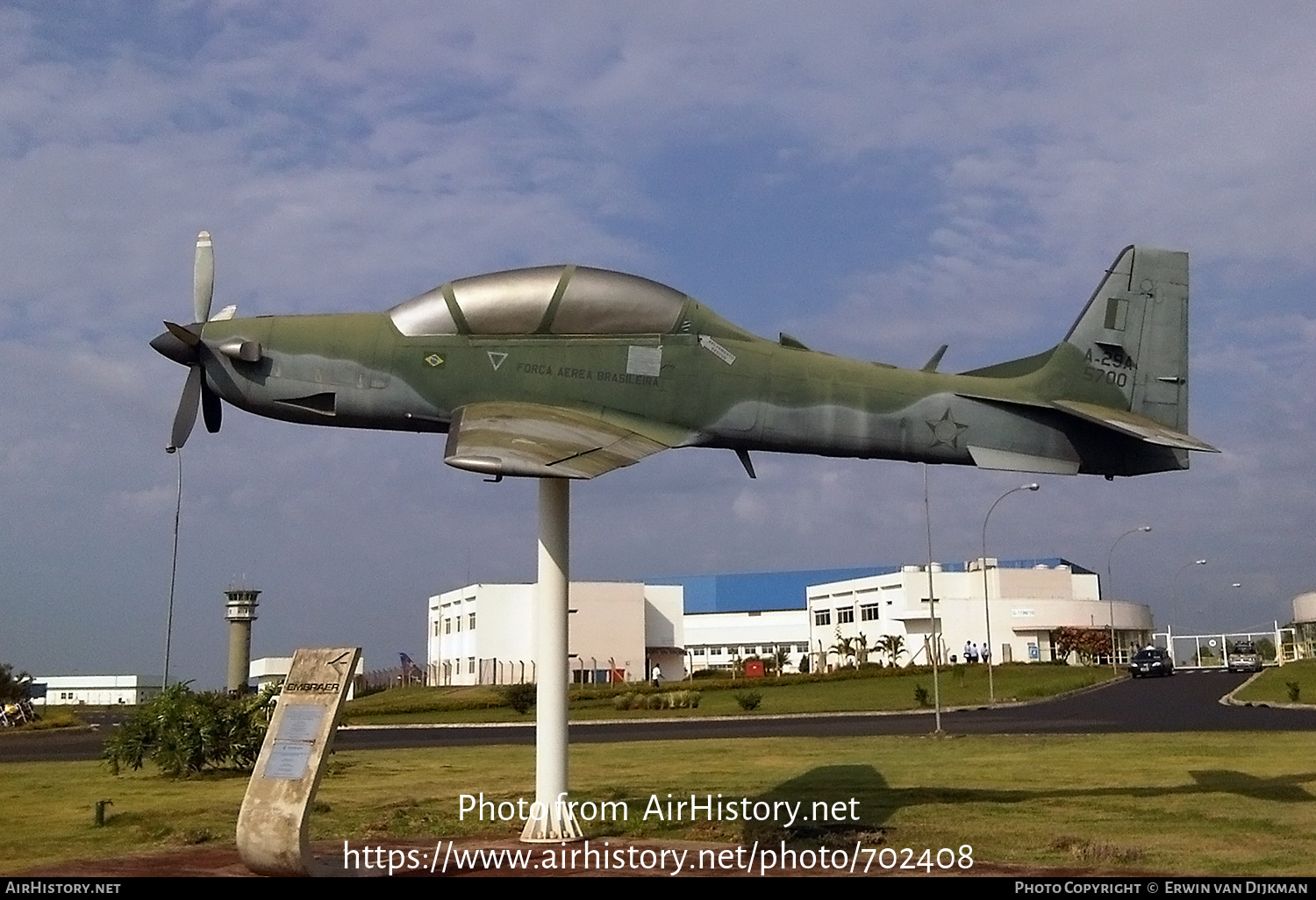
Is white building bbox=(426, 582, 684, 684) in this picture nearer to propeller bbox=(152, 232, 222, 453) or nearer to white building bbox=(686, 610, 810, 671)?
white building bbox=(686, 610, 810, 671)

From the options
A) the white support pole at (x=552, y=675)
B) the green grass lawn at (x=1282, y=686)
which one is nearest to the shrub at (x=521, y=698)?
the green grass lawn at (x=1282, y=686)

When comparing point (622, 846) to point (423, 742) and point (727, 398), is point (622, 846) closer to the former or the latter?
point (727, 398)

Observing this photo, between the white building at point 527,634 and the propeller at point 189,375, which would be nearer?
the propeller at point 189,375

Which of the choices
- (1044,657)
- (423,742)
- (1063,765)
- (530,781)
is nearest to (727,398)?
(530,781)

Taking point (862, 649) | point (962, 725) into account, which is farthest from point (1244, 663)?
point (962, 725)

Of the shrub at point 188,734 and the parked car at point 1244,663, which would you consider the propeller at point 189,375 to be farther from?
the parked car at point 1244,663

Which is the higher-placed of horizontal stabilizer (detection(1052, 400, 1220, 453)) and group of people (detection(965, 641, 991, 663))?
horizontal stabilizer (detection(1052, 400, 1220, 453))

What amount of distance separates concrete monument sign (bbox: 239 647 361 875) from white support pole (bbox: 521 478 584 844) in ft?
9.58

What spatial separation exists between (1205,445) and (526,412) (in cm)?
983

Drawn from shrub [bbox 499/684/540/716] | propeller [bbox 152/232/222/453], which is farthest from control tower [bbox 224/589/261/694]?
propeller [bbox 152/232/222/453]

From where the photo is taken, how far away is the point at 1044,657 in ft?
355

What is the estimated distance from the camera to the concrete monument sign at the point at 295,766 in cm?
1224

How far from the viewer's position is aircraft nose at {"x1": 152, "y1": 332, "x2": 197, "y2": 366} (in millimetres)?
14906

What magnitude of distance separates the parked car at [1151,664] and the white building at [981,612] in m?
19.6
